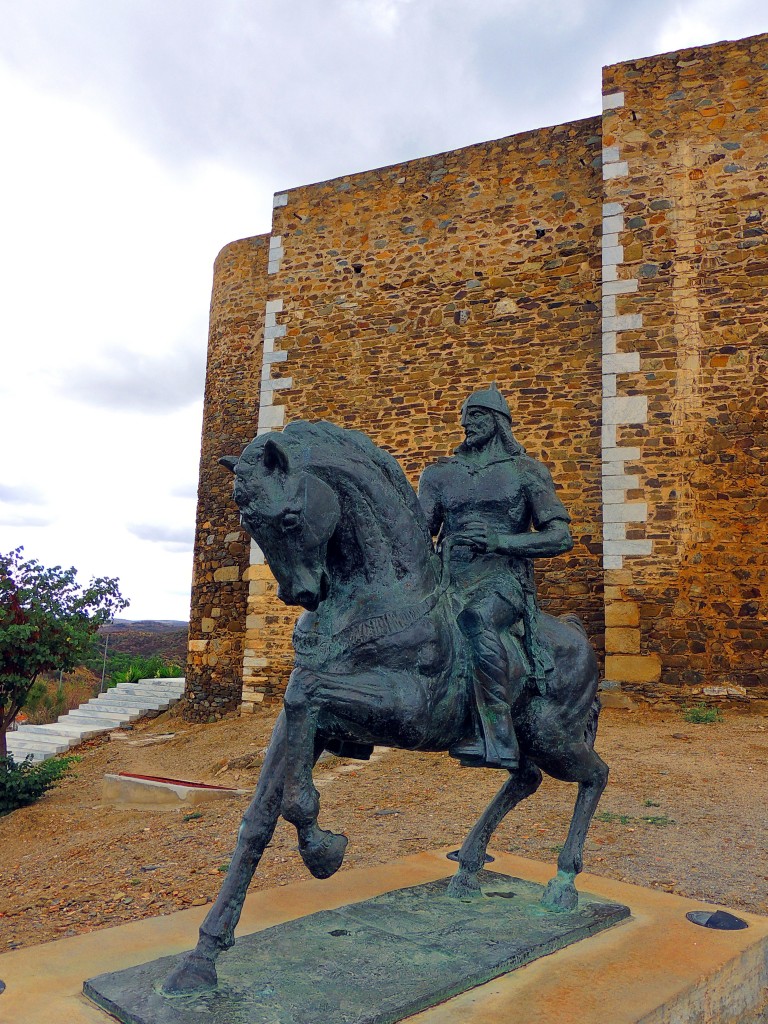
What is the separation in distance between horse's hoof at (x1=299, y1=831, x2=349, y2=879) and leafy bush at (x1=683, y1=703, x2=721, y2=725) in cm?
723

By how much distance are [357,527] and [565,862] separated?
64.9 inches

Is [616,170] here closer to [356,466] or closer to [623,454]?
[623,454]

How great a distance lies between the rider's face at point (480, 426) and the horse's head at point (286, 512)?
3.32ft

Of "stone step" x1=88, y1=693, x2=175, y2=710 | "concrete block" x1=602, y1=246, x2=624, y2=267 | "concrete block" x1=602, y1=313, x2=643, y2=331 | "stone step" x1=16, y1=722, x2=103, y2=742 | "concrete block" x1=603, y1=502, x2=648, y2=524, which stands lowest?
"stone step" x1=16, y1=722, x2=103, y2=742

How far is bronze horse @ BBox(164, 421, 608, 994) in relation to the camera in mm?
2342

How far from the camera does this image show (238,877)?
2.42 metres

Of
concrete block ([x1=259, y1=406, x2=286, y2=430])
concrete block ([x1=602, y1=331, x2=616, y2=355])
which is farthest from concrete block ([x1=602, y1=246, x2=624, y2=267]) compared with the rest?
concrete block ([x1=259, y1=406, x2=286, y2=430])

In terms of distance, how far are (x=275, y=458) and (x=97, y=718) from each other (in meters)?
12.1

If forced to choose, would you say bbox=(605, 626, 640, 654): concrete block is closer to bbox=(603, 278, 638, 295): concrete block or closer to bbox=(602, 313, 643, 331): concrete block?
bbox=(602, 313, 643, 331): concrete block

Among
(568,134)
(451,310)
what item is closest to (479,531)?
(451,310)

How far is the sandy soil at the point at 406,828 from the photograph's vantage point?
4414mm

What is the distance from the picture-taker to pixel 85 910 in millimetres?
4344

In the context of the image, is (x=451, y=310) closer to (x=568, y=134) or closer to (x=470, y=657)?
(x=568, y=134)

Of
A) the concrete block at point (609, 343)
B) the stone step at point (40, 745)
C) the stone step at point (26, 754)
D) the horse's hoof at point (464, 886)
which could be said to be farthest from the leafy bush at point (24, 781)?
the concrete block at point (609, 343)
